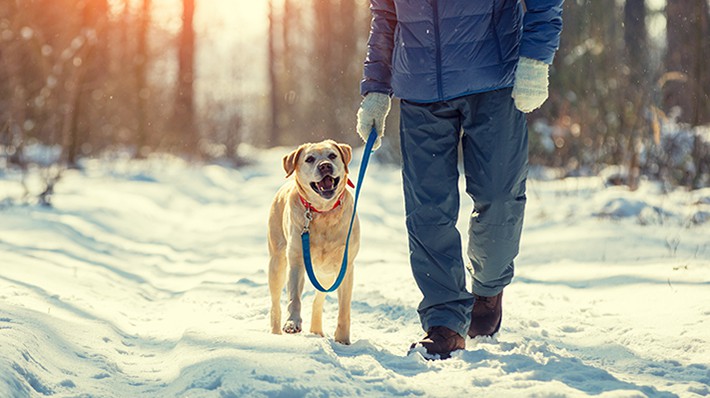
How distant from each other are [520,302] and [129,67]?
60.8 ft

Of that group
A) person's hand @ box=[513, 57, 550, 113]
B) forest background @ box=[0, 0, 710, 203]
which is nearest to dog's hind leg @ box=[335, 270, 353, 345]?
person's hand @ box=[513, 57, 550, 113]

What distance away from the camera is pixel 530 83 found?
11.7ft

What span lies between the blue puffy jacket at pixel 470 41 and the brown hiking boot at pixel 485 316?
44.3 inches

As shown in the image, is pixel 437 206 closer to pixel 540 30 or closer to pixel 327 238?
pixel 327 238

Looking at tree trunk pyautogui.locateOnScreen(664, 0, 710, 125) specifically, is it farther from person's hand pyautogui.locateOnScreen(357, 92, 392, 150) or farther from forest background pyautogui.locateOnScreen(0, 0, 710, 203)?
person's hand pyautogui.locateOnScreen(357, 92, 392, 150)

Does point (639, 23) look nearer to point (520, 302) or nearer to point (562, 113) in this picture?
point (562, 113)

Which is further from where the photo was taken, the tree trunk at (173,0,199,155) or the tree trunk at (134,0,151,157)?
the tree trunk at (173,0,199,155)

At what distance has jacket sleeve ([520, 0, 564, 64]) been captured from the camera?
358 centimetres

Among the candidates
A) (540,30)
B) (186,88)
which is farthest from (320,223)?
(186,88)

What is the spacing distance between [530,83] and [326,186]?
125cm

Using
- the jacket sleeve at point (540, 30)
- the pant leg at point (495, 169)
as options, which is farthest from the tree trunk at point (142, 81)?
the jacket sleeve at point (540, 30)

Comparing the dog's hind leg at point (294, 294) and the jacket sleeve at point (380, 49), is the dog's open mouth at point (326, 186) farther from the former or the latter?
the jacket sleeve at point (380, 49)

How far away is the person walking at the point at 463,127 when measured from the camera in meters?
3.64

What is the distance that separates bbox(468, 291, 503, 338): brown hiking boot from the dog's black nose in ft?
3.45
